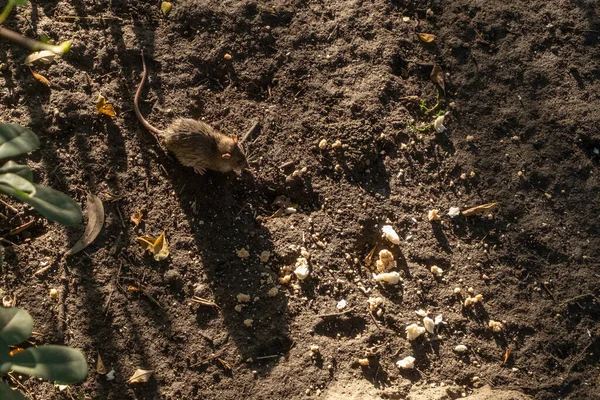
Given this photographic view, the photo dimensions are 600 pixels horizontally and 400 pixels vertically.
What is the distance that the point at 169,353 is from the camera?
3.62m

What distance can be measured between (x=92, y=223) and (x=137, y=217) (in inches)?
11.1

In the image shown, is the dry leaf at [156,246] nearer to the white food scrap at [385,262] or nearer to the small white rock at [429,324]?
the white food scrap at [385,262]

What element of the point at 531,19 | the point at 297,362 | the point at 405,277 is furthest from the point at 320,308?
the point at 531,19

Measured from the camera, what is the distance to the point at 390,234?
12.7 feet

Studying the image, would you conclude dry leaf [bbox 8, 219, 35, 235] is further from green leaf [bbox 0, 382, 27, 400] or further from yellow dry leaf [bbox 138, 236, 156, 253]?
green leaf [bbox 0, 382, 27, 400]

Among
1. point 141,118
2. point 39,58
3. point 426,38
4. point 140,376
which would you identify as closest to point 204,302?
point 140,376

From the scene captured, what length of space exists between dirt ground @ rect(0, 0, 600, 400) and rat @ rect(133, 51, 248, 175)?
0.15m

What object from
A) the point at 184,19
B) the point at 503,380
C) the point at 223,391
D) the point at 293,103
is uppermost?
the point at 184,19

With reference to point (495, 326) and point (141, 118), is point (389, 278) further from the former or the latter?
point (141, 118)

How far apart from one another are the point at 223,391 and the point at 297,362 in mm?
479

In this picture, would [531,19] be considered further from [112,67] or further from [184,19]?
[112,67]

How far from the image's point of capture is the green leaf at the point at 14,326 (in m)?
2.67

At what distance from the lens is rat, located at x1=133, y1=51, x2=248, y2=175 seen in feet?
12.3

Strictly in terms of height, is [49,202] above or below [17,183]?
below
